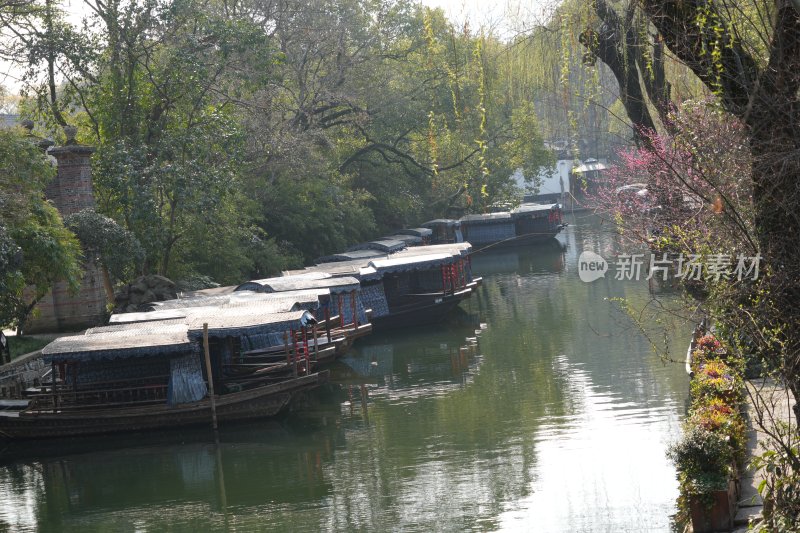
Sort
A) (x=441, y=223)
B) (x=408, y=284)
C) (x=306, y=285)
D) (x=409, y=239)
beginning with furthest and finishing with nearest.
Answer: (x=441, y=223) → (x=409, y=239) → (x=408, y=284) → (x=306, y=285)

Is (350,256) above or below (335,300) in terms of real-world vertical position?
above

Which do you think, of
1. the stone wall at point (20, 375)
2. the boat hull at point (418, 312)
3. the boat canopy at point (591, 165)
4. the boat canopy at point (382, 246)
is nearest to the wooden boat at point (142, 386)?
the stone wall at point (20, 375)

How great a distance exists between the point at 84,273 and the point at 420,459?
1366 centimetres

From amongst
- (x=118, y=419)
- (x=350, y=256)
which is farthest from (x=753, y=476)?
(x=350, y=256)

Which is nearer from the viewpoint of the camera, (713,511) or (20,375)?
(713,511)

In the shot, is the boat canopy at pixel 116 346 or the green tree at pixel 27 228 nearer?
the green tree at pixel 27 228

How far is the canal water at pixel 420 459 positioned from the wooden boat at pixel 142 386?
41 centimetres

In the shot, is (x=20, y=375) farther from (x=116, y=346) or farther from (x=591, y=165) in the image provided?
(x=591, y=165)

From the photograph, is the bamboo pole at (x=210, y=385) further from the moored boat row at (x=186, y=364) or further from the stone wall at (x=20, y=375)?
the stone wall at (x=20, y=375)

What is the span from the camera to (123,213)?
29.1 metres

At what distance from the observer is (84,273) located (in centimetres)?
2691

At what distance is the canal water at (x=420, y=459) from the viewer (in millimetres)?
14062

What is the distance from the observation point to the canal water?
14062 mm

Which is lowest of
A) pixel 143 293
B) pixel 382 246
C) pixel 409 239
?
pixel 143 293
